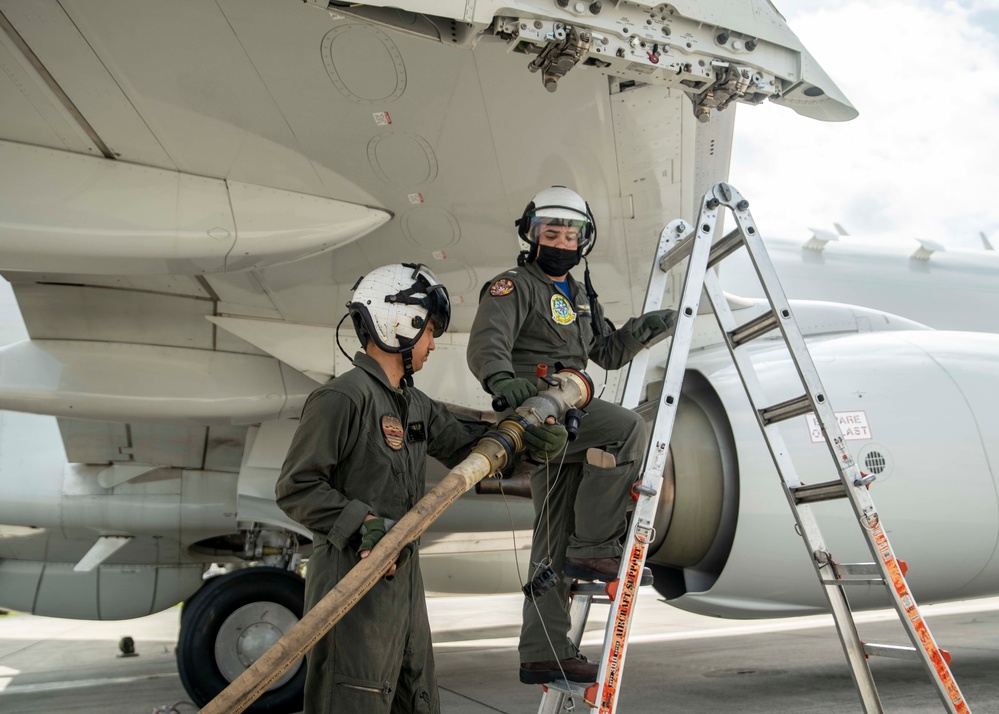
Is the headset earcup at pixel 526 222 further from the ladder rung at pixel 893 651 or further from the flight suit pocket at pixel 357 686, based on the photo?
the ladder rung at pixel 893 651

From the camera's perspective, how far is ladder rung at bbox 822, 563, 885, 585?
115 inches

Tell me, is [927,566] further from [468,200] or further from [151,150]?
[151,150]

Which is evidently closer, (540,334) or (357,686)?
(357,686)

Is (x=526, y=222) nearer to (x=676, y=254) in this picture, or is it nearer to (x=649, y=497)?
(x=676, y=254)

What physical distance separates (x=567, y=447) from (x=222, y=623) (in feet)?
10.7

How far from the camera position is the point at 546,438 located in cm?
242

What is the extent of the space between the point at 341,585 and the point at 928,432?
3.85 m

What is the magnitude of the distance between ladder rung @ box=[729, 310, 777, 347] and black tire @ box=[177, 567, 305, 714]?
2991 mm

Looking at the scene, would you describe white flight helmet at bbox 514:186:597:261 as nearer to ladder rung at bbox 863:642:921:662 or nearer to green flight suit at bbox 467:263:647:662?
green flight suit at bbox 467:263:647:662

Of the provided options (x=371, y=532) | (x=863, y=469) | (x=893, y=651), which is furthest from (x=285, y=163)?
(x=863, y=469)

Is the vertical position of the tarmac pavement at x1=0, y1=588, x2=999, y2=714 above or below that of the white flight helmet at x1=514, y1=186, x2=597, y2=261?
below

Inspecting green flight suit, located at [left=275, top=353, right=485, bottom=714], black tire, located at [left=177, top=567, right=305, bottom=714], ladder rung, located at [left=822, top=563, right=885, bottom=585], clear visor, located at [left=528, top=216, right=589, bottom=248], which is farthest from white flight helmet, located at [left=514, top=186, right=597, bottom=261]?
black tire, located at [left=177, top=567, right=305, bottom=714]

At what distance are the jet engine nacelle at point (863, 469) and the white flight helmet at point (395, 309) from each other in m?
2.72

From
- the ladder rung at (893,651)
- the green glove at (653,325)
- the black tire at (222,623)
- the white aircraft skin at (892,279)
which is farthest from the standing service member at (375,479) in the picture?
the white aircraft skin at (892,279)
